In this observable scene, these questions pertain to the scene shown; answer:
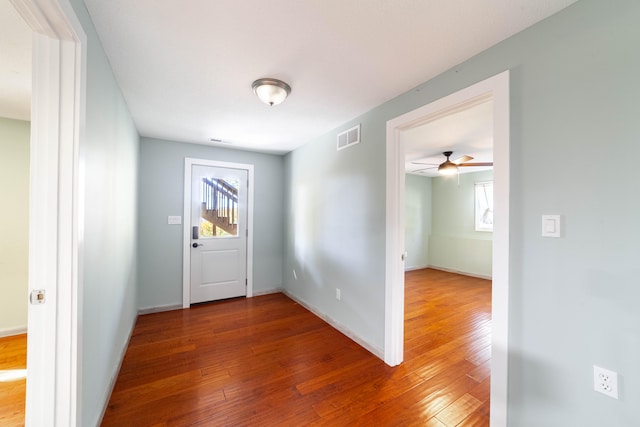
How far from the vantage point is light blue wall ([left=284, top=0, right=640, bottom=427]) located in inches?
42.4

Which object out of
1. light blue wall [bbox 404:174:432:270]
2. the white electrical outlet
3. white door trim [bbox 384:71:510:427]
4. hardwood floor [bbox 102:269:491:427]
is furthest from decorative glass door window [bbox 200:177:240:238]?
light blue wall [bbox 404:174:432:270]

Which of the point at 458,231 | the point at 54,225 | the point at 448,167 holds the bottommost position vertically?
the point at 458,231

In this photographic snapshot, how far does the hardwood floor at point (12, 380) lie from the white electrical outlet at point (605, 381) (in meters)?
3.15

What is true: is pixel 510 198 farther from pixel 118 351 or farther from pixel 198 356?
pixel 118 351

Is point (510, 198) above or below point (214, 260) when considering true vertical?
above

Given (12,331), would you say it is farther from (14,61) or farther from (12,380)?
(14,61)

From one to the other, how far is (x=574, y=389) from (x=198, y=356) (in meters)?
2.64

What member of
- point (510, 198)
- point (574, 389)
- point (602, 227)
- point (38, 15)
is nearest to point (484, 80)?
point (510, 198)

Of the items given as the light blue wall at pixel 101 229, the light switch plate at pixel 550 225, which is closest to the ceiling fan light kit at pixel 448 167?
the light switch plate at pixel 550 225

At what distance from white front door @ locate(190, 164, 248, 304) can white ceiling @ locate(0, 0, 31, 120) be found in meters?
1.68

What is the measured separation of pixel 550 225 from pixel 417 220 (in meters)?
5.18

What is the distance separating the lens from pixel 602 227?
3.71ft

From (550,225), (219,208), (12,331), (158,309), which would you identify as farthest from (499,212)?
(12,331)

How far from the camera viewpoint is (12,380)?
1930mm
